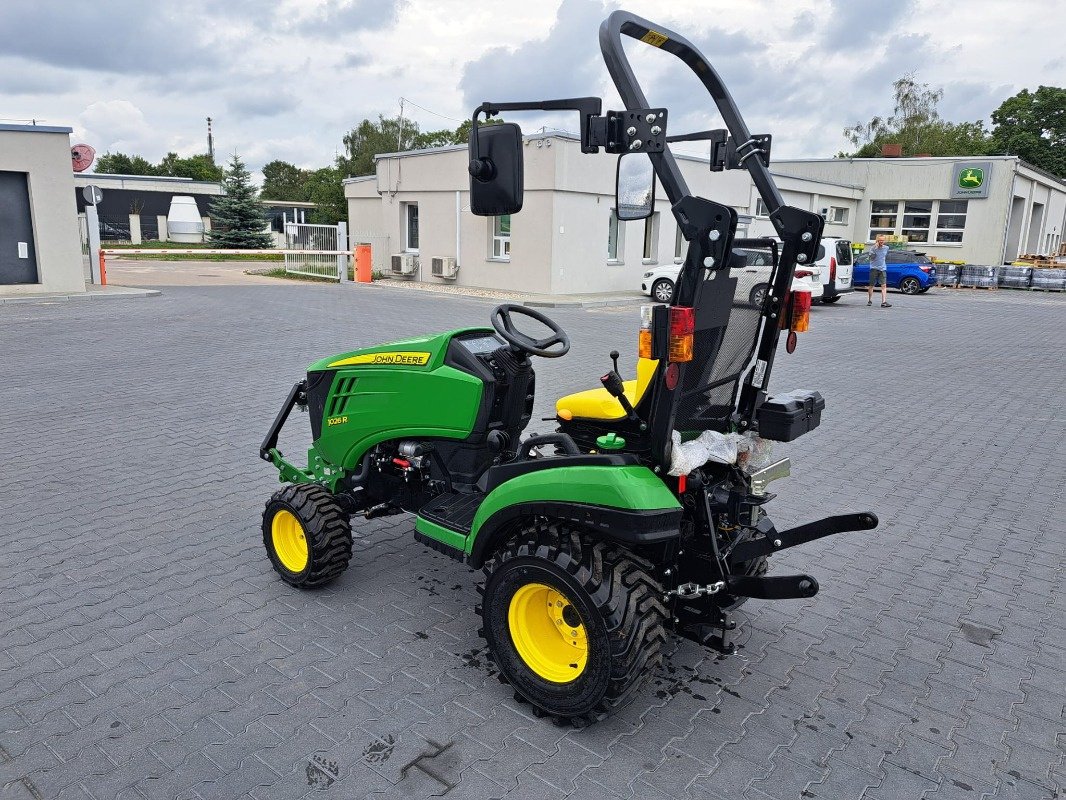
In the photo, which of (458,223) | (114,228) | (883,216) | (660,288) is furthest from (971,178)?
(114,228)

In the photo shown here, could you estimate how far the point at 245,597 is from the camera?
12.7 feet

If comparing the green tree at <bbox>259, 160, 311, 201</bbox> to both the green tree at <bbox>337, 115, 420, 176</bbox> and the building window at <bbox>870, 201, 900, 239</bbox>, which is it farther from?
the building window at <bbox>870, 201, 900, 239</bbox>

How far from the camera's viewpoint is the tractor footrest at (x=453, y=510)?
11.3 ft

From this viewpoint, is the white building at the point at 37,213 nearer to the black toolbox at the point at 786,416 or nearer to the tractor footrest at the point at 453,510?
the tractor footrest at the point at 453,510

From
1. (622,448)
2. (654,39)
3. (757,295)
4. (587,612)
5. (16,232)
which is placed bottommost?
(587,612)

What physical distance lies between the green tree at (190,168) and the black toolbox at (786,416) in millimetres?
77485

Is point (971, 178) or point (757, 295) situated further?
point (971, 178)

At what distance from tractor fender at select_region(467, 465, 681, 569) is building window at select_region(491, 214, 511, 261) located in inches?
746

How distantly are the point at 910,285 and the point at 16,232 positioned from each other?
24.8m

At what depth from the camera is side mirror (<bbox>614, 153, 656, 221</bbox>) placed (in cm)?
288

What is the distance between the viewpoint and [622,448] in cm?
310

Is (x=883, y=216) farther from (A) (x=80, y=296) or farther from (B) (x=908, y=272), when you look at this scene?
(A) (x=80, y=296)

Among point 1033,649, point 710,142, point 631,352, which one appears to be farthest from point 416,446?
point 631,352

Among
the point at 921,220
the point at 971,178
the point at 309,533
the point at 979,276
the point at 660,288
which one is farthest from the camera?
the point at 921,220
